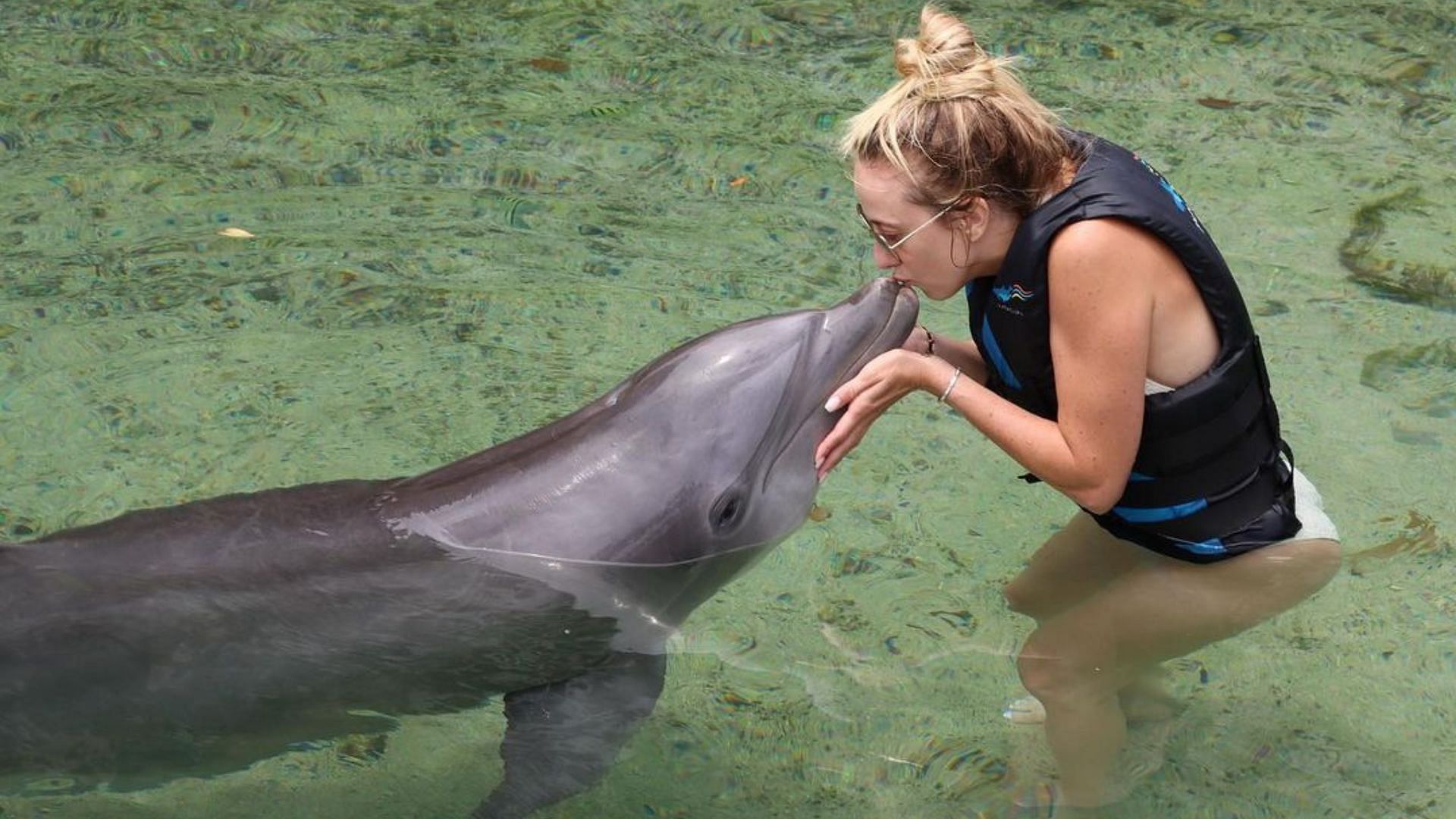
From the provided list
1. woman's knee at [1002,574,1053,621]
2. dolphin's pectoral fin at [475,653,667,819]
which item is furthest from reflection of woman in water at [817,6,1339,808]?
→ dolphin's pectoral fin at [475,653,667,819]

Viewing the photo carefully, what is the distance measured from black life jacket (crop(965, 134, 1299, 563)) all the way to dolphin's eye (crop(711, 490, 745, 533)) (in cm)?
82

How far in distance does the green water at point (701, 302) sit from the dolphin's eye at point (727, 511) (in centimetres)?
81

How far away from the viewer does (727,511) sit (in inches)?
184

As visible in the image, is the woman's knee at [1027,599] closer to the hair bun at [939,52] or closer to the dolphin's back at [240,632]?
the dolphin's back at [240,632]

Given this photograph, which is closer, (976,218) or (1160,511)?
(976,218)

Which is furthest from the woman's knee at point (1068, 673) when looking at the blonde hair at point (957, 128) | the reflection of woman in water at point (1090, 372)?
the blonde hair at point (957, 128)

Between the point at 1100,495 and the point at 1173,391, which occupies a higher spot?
the point at 1173,391

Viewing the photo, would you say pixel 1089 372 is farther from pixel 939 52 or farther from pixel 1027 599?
pixel 1027 599

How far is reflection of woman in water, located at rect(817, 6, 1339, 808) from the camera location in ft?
12.3

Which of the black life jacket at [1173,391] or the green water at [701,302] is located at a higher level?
the black life jacket at [1173,391]

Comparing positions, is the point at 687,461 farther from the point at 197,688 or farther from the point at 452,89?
the point at 452,89

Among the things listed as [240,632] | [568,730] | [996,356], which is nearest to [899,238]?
[996,356]

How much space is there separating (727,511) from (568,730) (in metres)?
0.78

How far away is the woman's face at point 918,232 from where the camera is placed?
3.87m
